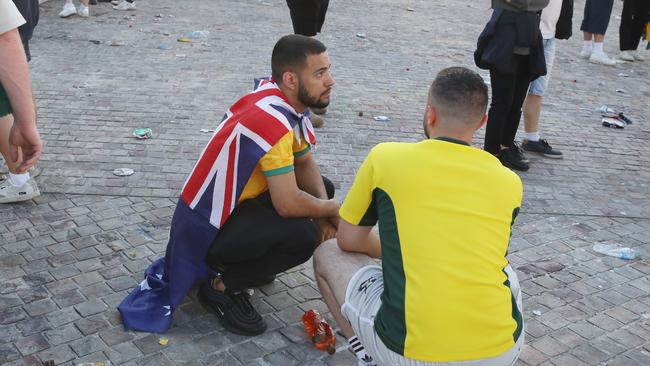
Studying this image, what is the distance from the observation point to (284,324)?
153 inches

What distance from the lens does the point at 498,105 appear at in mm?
6098

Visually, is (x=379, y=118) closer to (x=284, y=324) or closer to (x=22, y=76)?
(x=284, y=324)

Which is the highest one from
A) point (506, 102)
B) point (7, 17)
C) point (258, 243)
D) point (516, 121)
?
point (7, 17)

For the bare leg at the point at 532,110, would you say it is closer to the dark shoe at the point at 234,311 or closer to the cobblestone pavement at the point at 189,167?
the cobblestone pavement at the point at 189,167

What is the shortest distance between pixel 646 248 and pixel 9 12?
13.8 ft

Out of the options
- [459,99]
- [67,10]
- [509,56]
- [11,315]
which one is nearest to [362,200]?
[459,99]

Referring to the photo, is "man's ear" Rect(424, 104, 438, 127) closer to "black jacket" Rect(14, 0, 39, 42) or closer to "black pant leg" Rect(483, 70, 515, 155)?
"black pant leg" Rect(483, 70, 515, 155)

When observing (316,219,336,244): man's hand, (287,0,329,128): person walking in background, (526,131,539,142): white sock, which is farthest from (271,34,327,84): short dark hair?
(526,131,539,142): white sock

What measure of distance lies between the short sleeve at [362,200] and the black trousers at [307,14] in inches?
166

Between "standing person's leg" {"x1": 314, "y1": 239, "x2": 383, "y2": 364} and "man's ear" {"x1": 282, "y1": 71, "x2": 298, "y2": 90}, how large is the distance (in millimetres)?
839

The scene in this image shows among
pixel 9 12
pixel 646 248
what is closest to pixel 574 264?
pixel 646 248

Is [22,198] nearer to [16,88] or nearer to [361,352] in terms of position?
[16,88]

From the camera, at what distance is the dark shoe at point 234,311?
374 cm

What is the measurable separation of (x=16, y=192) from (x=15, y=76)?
5.39 ft
